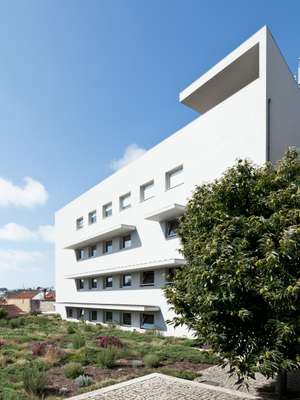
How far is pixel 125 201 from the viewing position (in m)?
26.6

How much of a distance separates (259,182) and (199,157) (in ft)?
35.0

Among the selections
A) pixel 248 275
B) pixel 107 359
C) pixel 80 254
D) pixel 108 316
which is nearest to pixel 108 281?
pixel 108 316

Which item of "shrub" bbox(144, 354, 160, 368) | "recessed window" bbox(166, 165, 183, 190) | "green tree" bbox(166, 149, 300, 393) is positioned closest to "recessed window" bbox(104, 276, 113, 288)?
"recessed window" bbox(166, 165, 183, 190)

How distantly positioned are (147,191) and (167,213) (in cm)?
440

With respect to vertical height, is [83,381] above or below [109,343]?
above

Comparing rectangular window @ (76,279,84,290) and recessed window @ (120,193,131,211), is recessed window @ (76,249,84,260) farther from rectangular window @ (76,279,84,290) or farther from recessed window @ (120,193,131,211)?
recessed window @ (120,193,131,211)

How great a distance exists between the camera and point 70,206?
1460 inches

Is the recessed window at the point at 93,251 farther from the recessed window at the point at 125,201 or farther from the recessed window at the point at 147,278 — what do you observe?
the recessed window at the point at 147,278

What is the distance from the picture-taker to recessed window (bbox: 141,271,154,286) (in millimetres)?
22438

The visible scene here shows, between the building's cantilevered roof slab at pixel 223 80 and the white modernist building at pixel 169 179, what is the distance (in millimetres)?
48

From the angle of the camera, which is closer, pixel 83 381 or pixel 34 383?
pixel 34 383

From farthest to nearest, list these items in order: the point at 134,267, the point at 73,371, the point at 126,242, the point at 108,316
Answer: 1. the point at 108,316
2. the point at 126,242
3. the point at 134,267
4. the point at 73,371

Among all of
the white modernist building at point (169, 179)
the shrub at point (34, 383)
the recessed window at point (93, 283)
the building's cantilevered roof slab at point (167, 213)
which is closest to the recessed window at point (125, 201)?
the white modernist building at point (169, 179)

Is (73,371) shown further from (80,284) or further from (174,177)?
(80,284)
